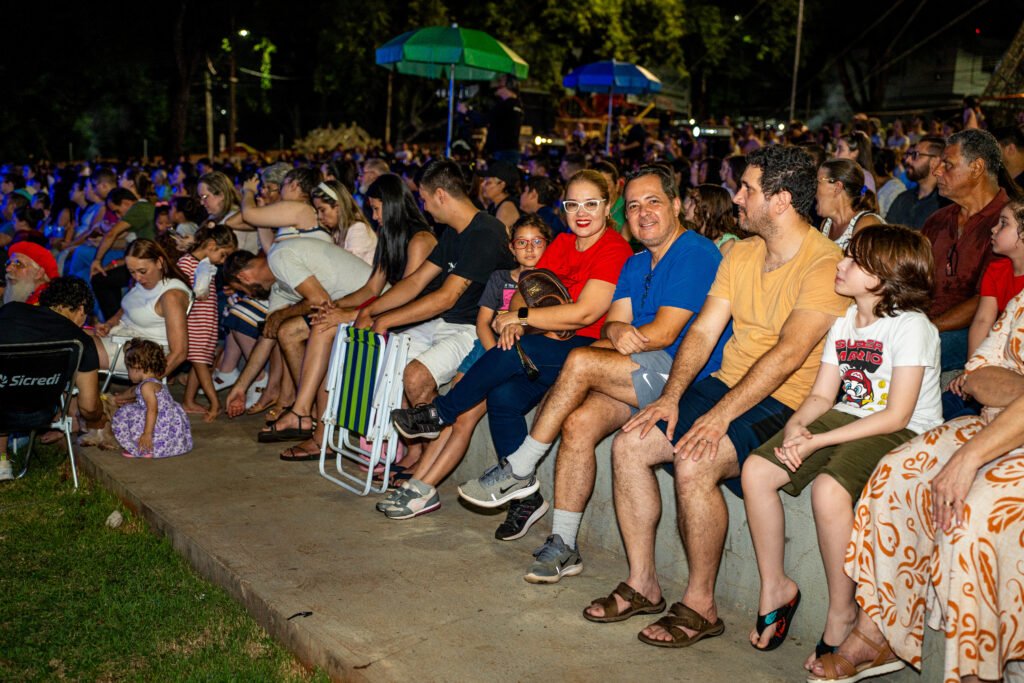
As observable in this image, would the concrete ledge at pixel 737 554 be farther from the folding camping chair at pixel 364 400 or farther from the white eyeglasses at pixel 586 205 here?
the white eyeglasses at pixel 586 205

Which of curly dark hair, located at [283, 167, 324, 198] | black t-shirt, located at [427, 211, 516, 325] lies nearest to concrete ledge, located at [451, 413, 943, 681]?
black t-shirt, located at [427, 211, 516, 325]

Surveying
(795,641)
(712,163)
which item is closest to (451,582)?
(795,641)

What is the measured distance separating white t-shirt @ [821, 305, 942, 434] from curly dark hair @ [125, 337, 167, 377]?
15.0 ft

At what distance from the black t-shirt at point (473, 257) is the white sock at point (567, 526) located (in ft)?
5.99

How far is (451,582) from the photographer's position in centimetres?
455

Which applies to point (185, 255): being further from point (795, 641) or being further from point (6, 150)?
point (6, 150)

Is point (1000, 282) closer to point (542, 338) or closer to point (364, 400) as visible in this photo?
point (542, 338)

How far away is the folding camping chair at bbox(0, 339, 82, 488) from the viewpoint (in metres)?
5.85

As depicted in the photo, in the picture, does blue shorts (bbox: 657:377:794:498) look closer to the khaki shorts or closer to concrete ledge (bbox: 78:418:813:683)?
the khaki shorts

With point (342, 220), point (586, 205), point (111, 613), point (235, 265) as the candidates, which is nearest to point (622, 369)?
point (586, 205)

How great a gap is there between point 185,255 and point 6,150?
34296 millimetres

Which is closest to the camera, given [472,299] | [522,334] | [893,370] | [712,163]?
[893,370]

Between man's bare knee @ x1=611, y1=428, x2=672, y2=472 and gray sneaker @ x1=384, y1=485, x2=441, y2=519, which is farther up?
man's bare knee @ x1=611, y1=428, x2=672, y2=472

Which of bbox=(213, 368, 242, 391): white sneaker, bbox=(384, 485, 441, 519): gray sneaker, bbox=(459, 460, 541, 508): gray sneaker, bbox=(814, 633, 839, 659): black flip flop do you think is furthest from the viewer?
bbox=(213, 368, 242, 391): white sneaker
